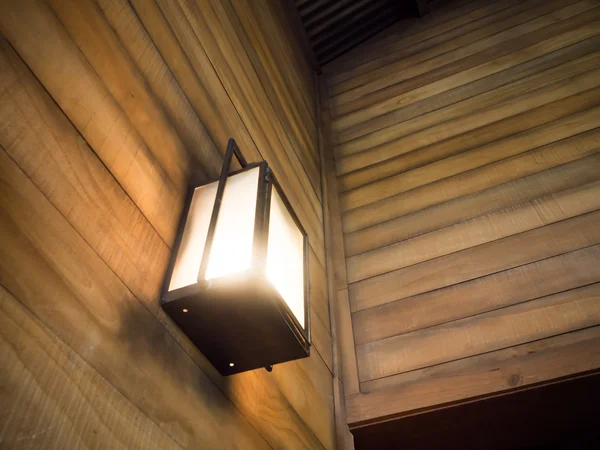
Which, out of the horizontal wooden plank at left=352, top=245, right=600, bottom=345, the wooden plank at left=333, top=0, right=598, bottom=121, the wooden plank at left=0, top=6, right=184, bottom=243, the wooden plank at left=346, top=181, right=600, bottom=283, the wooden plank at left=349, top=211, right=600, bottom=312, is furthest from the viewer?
the wooden plank at left=333, top=0, right=598, bottom=121

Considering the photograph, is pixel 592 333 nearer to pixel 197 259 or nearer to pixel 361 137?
Answer: pixel 197 259

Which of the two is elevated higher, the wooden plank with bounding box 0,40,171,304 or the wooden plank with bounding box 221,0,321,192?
the wooden plank with bounding box 221,0,321,192

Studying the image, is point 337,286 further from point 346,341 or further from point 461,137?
point 461,137

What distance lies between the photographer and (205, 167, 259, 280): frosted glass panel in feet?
4.18

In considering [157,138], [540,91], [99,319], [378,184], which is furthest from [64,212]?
[540,91]

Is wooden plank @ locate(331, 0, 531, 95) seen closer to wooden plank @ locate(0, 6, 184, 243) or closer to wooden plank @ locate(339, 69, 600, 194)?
wooden plank @ locate(339, 69, 600, 194)

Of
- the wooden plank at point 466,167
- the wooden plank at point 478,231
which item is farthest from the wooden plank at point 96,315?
the wooden plank at point 466,167

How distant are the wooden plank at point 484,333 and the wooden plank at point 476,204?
0.58m

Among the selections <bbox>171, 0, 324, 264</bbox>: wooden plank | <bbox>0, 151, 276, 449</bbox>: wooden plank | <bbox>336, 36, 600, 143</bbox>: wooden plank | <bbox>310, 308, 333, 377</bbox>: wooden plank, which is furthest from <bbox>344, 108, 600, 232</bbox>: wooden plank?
<bbox>0, 151, 276, 449</bbox>: wooden plank

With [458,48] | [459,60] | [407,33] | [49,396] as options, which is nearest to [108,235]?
[49,396]

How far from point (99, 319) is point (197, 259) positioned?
1.10ft

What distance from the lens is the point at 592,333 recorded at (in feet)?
6.38

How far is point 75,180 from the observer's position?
43.3 inches

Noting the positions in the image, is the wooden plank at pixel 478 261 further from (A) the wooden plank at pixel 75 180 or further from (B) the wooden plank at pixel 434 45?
(B) the wooden plank at pixel 434 45
